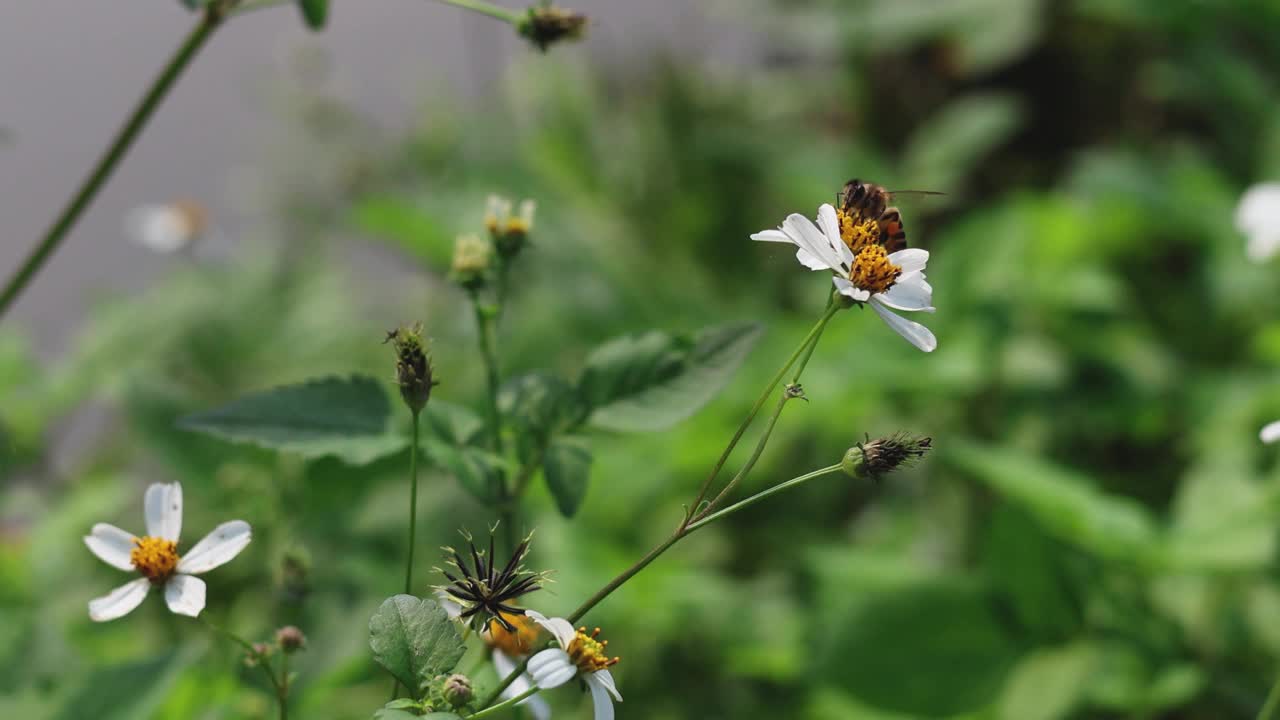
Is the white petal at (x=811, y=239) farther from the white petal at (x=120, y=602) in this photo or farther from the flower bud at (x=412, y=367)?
the white petal at (x=120, y=602)

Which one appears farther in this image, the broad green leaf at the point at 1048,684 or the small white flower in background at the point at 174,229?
the small white flower in background at the point at 174,229

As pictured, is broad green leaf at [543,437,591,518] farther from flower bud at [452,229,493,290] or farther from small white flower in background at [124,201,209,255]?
small white flower in background at [124,201,209,255]

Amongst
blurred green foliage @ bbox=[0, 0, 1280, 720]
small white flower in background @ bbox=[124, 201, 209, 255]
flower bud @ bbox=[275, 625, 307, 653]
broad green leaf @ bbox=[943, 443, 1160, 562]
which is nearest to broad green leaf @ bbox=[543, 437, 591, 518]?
blurred green foliage @ bbox=[0, 0, 1280, 720]

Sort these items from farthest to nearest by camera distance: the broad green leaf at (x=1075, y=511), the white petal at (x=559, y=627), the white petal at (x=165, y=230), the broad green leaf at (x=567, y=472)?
the white petal at (x=165, y=230), the broad green leaf at (x=1075, y=511), the broad green leaf at (x=567, y=472), the white petal at (x=559, y=627)

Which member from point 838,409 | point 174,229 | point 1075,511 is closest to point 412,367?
point 1075,511

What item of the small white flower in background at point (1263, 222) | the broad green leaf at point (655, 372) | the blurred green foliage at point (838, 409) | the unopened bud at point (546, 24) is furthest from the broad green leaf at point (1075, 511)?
the unopened bud at point (546, 24)

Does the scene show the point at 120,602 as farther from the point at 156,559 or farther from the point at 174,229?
the point at 174,229

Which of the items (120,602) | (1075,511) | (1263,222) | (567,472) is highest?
(1263,222)
